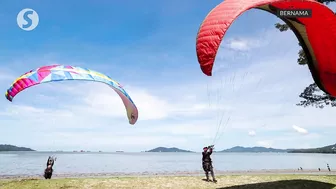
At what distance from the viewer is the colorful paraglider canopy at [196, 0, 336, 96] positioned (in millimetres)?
6641

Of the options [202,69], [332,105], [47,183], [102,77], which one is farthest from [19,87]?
[332,105]

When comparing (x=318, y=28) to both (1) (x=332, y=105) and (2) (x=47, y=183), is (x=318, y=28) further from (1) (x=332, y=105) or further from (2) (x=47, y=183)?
(1) (x=332, y=105)

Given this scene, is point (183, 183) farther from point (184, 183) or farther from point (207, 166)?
point (207, 166)

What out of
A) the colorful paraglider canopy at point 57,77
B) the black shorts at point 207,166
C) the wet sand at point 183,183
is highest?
the colorful paraglider canopy at point 57,77

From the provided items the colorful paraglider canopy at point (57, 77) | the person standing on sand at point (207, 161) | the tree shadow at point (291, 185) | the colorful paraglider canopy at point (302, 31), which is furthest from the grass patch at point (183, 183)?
the colorful paraglider canopy at point (302, 31)

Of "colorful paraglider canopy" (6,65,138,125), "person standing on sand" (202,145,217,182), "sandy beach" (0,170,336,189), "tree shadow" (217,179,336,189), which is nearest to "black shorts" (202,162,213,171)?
"person standing on sand" (202,145,217,182)

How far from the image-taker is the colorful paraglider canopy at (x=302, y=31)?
21.8ft

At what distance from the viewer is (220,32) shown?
6.80m

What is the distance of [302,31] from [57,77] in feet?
27.3

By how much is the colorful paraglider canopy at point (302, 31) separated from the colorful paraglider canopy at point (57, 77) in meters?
6.14

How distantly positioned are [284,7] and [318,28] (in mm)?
1204

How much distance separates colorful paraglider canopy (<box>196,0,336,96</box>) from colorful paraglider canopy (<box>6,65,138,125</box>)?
614 cm

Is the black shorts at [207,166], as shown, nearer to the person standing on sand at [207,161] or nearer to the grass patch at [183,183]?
the person standing on sand at [207,161]

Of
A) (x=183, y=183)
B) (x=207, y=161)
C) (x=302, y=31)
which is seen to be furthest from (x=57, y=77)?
(x=302, y=31)
